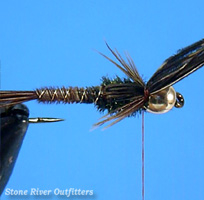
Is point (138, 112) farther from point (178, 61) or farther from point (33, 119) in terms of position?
point (33, 119)

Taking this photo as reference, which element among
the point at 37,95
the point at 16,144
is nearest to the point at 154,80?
the point at 37,95

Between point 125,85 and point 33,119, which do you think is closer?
point 125,85

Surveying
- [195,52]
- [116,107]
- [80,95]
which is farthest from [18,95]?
[195,52]

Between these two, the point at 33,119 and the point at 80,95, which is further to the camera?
the point at 33,119

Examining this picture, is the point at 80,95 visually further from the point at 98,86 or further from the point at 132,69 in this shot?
the point at 132,69

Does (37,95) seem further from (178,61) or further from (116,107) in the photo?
(178,61)

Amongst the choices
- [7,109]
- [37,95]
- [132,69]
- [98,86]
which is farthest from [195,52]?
[7,109]

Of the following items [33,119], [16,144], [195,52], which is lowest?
[16,144]

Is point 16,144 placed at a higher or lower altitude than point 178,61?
lower
